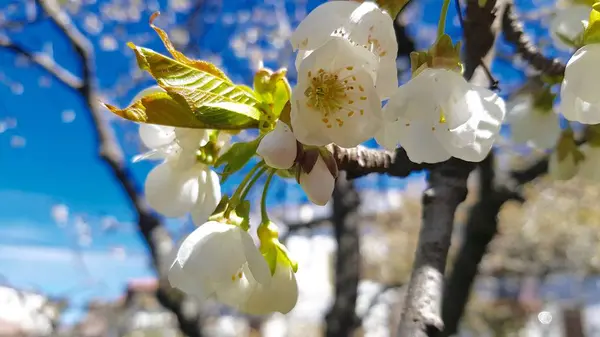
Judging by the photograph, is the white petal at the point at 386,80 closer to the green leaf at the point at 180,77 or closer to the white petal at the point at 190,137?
the green leaf at the point at 180,77

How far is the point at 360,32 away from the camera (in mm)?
509

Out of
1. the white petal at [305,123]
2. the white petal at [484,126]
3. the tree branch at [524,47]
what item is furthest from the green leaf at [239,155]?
the tree branch at [524,47]

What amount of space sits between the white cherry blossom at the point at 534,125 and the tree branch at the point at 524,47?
11 centimetres

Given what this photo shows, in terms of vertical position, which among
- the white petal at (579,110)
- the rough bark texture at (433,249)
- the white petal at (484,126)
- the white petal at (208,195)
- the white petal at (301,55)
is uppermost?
the white petal at (301,55)

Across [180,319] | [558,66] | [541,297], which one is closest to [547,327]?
[541,297]

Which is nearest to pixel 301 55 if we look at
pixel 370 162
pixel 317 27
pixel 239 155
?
pixel 317 27

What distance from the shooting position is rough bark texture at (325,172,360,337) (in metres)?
2.33

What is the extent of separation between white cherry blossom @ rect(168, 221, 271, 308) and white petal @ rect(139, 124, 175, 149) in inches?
7.1

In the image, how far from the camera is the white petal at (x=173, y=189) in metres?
0.71

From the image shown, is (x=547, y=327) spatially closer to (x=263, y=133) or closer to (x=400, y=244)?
(x=400, y=244)

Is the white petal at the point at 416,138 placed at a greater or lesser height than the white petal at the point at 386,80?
lesser

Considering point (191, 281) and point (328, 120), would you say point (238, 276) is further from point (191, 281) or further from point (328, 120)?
point (328, 120)

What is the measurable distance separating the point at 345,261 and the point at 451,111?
202 cm

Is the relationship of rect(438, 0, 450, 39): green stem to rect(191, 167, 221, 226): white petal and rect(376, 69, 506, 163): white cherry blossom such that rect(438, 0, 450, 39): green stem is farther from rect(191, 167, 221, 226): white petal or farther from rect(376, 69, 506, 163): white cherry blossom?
rect(191, 167, 221, 226): white petal
